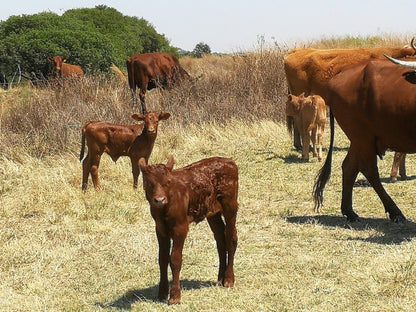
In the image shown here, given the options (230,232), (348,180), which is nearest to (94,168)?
(348,180)

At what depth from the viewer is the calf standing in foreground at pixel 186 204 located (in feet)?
18.4

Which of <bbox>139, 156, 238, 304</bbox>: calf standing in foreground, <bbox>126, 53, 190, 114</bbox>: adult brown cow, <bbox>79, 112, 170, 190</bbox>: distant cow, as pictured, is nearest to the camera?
<bbox>139, 156, 238, 304</bbox>: calf standing in foreground

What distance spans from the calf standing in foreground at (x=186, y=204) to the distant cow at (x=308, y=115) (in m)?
5.72

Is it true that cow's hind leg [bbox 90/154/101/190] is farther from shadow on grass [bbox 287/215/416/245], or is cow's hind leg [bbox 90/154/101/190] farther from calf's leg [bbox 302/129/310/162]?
calf's leg [bbox 302/129/310/162]

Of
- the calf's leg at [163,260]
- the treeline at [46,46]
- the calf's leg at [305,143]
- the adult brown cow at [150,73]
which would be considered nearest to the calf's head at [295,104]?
the calf's leg at [305,143]

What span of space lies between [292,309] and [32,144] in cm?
818

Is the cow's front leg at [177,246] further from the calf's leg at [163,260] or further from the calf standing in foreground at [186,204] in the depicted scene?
the calf's leg at [163,260]

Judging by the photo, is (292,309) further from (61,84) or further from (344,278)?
(61,84)

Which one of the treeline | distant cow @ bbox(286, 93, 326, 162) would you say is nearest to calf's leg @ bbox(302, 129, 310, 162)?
distant cow @ bbox(286, 93, 326, 162)

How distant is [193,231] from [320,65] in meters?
6.05

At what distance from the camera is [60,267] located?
23.7 ft

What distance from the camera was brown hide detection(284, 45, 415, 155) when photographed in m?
13.3

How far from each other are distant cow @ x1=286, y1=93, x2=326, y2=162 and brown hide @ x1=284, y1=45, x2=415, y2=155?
105 cm

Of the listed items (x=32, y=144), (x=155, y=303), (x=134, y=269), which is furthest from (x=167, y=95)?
(x=155, y=303)
